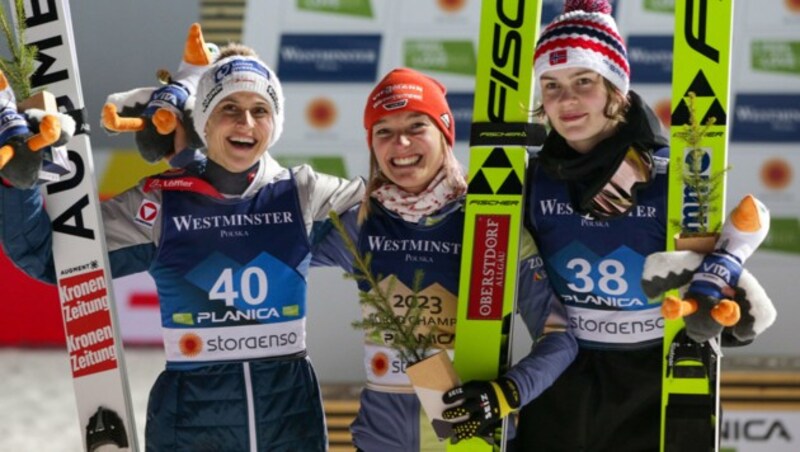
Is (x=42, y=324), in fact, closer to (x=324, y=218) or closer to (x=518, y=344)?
(x=518, y=344)

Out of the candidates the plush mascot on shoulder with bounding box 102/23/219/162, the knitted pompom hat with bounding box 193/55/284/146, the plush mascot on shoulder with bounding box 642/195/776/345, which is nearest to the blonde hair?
the knitted pompom hat with bounding box 193/55/284/146

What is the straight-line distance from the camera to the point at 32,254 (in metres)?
3.39

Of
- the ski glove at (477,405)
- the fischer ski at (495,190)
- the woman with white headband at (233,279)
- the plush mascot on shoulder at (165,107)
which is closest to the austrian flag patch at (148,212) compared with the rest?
the woman with white headband at (233,279)

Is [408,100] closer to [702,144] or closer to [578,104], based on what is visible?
[578,104]

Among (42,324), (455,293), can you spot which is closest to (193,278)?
(455,293)

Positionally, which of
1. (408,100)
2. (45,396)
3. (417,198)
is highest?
(408,100)

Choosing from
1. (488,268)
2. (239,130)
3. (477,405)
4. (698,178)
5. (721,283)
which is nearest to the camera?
(721,283)

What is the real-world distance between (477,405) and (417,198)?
1.67 feet

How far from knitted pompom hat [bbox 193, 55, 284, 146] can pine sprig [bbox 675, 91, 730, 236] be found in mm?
965

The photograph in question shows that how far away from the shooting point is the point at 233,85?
3322mm

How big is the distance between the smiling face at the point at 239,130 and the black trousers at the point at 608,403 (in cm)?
90

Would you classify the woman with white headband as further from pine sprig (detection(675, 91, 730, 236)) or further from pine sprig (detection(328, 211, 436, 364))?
pine sprig (detection(675, 91, 730, 236))

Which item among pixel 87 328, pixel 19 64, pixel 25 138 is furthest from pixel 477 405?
pixel 19 64

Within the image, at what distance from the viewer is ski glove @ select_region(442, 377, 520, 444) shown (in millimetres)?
3047
